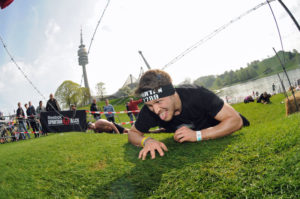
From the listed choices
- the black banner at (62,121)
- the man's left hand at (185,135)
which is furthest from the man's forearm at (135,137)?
the black banner at (62,121)

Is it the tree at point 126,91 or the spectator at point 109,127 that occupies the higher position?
the tree at point 126,91

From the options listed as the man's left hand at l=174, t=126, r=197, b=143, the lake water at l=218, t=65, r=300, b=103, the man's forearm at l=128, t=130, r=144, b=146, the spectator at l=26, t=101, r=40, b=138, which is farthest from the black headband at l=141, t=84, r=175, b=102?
the lake water at l=218, t=65, r=300, b=103

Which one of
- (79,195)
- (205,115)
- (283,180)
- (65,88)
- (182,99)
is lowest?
(79,195)

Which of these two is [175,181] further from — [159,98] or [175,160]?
[159,98]

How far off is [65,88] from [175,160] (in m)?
52.8

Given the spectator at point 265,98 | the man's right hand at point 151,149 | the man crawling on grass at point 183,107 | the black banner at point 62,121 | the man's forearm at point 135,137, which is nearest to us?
the man's right hand at point 151,149

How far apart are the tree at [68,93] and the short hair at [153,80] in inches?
1959

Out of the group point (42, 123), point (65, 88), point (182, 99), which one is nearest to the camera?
point (182, 99)

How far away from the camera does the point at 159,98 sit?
80.5 inches

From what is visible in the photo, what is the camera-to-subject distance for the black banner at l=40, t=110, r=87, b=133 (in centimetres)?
958

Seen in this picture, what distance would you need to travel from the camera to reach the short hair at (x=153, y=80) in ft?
7.00

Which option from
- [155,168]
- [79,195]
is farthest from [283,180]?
[79,195]

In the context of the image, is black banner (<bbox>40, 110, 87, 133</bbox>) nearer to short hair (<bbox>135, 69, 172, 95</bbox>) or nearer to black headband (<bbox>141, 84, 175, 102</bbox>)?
short hair (<bbox>135, 69, 172, 95</bbox>)

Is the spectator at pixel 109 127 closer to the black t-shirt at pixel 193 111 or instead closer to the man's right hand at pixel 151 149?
the black t-shirt at pixel 193 111
